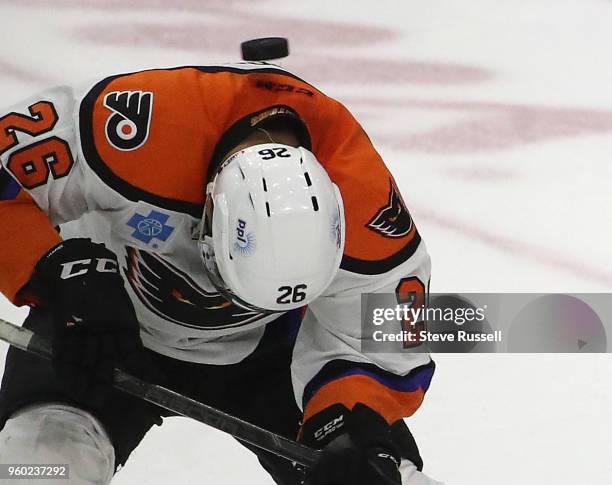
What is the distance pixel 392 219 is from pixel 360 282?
14 cm

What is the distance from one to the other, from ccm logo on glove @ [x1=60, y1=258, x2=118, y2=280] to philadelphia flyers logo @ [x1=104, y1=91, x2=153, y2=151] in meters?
0.21

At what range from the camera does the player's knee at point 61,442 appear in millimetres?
2145

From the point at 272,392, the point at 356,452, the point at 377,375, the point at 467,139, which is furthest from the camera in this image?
the point at 467,139

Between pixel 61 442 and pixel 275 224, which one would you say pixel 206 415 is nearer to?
pixel 61 442

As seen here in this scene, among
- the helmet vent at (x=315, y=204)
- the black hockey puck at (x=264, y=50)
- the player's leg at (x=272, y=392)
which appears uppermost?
the black hockey puck at (x=264, y=50)

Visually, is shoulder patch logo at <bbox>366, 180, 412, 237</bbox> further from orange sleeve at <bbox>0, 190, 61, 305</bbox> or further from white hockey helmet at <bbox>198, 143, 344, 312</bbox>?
orange sleeve at <bbox>0, 190, 61, 305</bbox>

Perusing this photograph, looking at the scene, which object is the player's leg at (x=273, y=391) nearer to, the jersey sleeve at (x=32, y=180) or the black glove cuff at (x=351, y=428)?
the black glove cuff at (x=351, y=428)

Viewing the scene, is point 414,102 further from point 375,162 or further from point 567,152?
point 375,162

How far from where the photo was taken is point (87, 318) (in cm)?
201

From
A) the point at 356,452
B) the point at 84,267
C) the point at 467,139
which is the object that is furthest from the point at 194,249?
the point at 467,139

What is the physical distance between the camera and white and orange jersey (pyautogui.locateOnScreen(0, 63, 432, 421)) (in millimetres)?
2131

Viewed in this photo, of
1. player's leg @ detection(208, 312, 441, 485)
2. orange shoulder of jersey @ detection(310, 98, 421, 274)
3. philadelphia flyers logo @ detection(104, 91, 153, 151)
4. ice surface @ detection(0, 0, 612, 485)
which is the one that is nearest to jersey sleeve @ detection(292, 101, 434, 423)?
orange shoulder of jersey @ detection(310, 98, 421, 274)

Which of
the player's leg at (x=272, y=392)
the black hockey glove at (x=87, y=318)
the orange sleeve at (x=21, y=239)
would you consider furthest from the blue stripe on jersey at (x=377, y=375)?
the orange sleeve at (x=21, y=239)

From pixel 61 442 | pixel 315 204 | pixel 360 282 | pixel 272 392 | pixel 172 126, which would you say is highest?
pixel 172 126
